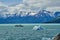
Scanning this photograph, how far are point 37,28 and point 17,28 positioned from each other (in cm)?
155

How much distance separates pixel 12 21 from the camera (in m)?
15.0

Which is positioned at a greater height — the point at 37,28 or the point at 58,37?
the point at 58,37

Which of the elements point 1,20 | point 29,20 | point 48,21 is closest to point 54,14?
point 48,21

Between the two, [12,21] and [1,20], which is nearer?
[1,20]

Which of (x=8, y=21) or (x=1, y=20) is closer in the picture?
(x=1, y=20)

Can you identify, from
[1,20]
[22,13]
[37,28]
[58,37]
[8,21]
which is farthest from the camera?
[22,13]

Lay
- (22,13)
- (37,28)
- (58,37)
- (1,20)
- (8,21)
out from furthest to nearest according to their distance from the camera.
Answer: (22,13)
(37,28)
(8,21)
(1,20)
(58,37)

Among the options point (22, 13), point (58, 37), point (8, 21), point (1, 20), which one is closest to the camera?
point (58, 37)

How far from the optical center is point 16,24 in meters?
15.5

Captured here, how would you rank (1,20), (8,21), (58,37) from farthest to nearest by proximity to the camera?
(8,21) → (1,20) → (58,37)

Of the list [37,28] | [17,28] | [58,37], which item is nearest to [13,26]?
[17,28]

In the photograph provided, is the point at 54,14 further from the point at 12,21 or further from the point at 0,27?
the point at 0,27

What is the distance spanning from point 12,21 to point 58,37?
10082 millimetres

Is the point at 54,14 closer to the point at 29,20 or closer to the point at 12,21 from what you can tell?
the point at 29,20
